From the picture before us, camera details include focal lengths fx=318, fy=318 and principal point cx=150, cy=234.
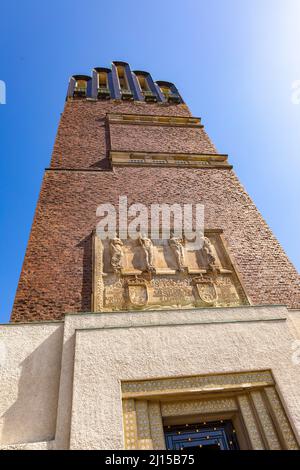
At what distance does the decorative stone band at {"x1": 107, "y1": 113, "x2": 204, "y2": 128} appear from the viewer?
10.4 metres

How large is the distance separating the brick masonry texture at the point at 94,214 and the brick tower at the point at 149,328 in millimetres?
26

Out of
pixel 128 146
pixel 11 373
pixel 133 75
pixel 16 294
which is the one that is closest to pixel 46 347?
pixel 11 373

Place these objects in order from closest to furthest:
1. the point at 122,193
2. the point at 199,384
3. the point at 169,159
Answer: the point at 199,384, the point at 122,193, the point at 169,159

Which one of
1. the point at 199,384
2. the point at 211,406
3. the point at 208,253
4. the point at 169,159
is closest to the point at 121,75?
the point at 169,159

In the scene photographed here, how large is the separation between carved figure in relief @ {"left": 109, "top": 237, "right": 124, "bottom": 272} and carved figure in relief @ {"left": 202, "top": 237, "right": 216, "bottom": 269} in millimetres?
1444

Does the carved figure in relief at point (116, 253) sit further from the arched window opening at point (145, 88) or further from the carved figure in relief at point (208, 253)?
the arched window opening at point (145, 88)

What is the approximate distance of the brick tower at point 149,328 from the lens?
330 cm

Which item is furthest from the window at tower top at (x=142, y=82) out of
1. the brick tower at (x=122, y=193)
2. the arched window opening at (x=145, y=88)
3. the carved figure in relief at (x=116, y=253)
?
the carved figure in relief at (x=116, y=253)

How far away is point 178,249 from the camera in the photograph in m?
5.48

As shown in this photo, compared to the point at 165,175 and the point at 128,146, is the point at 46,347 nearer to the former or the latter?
the point at 165,175

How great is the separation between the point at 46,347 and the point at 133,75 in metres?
15.8

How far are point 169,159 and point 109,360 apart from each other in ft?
19.7

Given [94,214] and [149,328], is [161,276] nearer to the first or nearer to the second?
[149,328]

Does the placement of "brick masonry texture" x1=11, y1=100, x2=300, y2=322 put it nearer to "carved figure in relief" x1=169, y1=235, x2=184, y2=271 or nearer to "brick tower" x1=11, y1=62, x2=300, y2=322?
"brick tower" x1=11, y1=62, x2=300, y2=322
